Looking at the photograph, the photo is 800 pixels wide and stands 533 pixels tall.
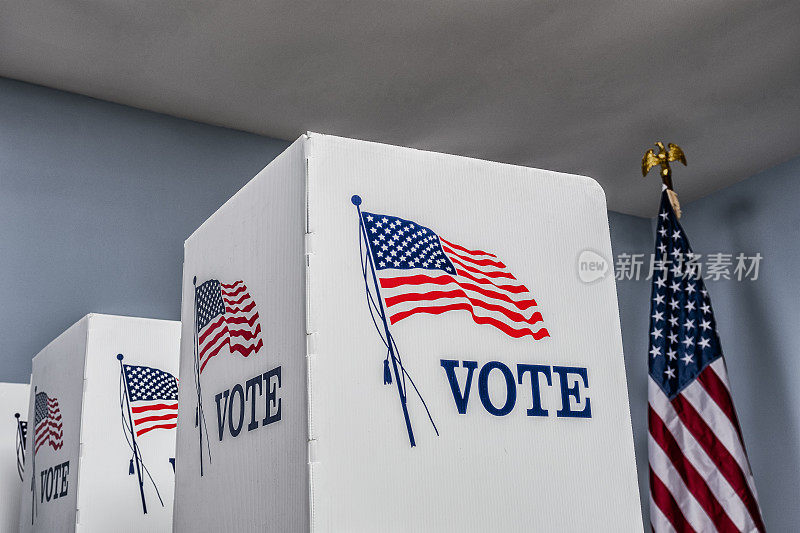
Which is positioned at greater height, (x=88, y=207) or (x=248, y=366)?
(x=88, y=207)

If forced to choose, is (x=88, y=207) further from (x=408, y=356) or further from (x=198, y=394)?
(x=408, y=356)

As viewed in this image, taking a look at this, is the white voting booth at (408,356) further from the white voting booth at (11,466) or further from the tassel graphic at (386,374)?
the white voting booth at (11,466)

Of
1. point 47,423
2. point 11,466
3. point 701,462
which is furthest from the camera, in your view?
point 701,462

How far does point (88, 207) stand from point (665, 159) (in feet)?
5.91

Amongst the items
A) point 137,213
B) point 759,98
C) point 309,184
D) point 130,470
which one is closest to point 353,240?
point 309,184

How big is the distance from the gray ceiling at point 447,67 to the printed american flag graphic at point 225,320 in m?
1.30

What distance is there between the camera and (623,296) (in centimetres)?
333

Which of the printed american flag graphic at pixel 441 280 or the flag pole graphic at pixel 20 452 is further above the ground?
the printed american flag graphic at pixel 441 280

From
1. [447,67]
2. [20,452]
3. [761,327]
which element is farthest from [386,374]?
[761,327]

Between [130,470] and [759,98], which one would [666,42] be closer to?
[759,98]

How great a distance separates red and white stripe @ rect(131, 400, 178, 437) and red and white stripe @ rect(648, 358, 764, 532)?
1671 mm

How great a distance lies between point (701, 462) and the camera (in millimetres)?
2525

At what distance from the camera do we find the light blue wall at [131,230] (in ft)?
7.10

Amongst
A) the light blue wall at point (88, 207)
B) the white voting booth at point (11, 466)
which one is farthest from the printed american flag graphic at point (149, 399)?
the light blue wall at point (88, 207)
